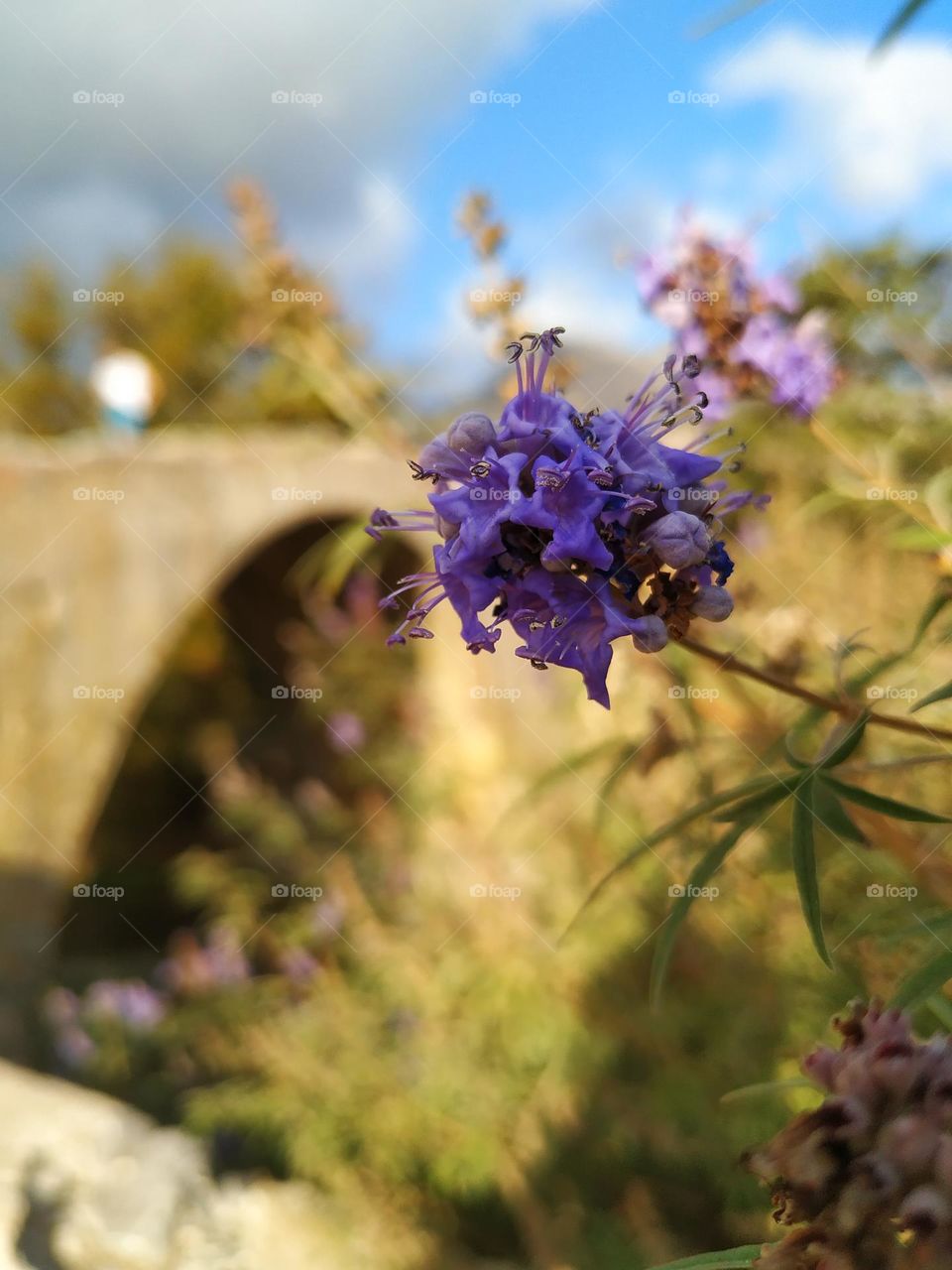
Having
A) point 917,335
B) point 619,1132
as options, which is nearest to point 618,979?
point 619,1132

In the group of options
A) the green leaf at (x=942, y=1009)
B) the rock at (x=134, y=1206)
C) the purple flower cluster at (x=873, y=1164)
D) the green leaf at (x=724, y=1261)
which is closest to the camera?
the purple flower cluster at (x=873, y=1164)

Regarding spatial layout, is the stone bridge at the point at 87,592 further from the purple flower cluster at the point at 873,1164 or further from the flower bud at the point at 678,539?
the purple flower cluster at the point at 873,1164

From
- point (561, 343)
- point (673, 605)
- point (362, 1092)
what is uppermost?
point (561, 343)

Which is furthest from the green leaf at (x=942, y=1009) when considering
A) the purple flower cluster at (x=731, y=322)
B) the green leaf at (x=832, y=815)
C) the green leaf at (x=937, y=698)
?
the purple flower cluster at (x=731, y=322)

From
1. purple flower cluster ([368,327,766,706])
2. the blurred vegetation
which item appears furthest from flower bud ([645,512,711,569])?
the blurred vegetation

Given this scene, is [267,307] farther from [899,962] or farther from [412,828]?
[412,828]

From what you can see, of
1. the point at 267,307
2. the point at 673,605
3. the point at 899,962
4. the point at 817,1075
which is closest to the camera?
the point at 817,1075

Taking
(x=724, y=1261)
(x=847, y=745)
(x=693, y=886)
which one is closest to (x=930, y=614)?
(x=847, y=745)

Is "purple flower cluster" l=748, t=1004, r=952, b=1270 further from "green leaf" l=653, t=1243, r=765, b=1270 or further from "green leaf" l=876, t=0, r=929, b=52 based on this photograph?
"green leaf" l=876, t=0, r=929, b=52
